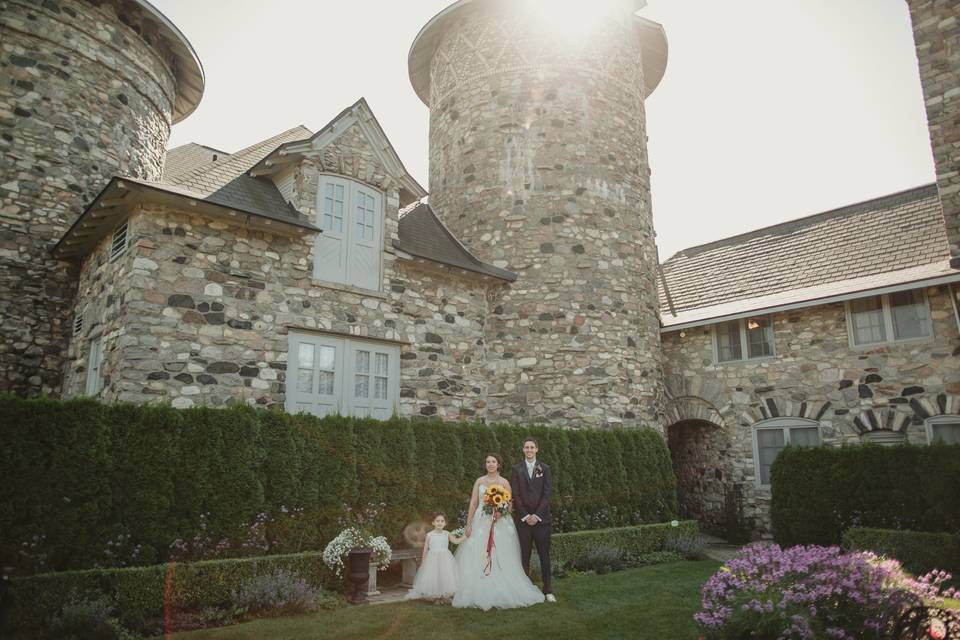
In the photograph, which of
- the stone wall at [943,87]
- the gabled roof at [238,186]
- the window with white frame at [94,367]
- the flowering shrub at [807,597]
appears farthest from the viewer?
the stone wall at [943,87]

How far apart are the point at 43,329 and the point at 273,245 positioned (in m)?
4.88

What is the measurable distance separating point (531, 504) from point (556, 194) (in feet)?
28.1

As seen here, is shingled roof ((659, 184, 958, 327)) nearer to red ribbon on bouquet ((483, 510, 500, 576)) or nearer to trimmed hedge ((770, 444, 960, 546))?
trimmed hedge ((770, 444, 960, 546))

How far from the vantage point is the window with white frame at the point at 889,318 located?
1270cm

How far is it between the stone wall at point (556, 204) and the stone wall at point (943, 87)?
601cm

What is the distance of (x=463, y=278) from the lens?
14.1 m

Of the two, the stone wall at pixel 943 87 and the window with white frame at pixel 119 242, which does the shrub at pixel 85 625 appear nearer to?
the window with white frame at pixel 119 242

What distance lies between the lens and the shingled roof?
13555 millimetres

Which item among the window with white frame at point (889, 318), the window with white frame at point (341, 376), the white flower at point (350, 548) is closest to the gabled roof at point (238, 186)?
the window with white frame at point (341, 376)

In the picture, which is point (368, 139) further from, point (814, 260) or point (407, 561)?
point (814, 260)

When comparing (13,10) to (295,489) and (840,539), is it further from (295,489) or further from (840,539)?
(840,539)

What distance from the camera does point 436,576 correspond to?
315 inches

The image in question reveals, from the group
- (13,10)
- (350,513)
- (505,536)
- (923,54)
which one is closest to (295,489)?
(350,513)

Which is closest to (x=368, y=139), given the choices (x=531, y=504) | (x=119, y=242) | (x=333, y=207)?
(x=333, y=207)
